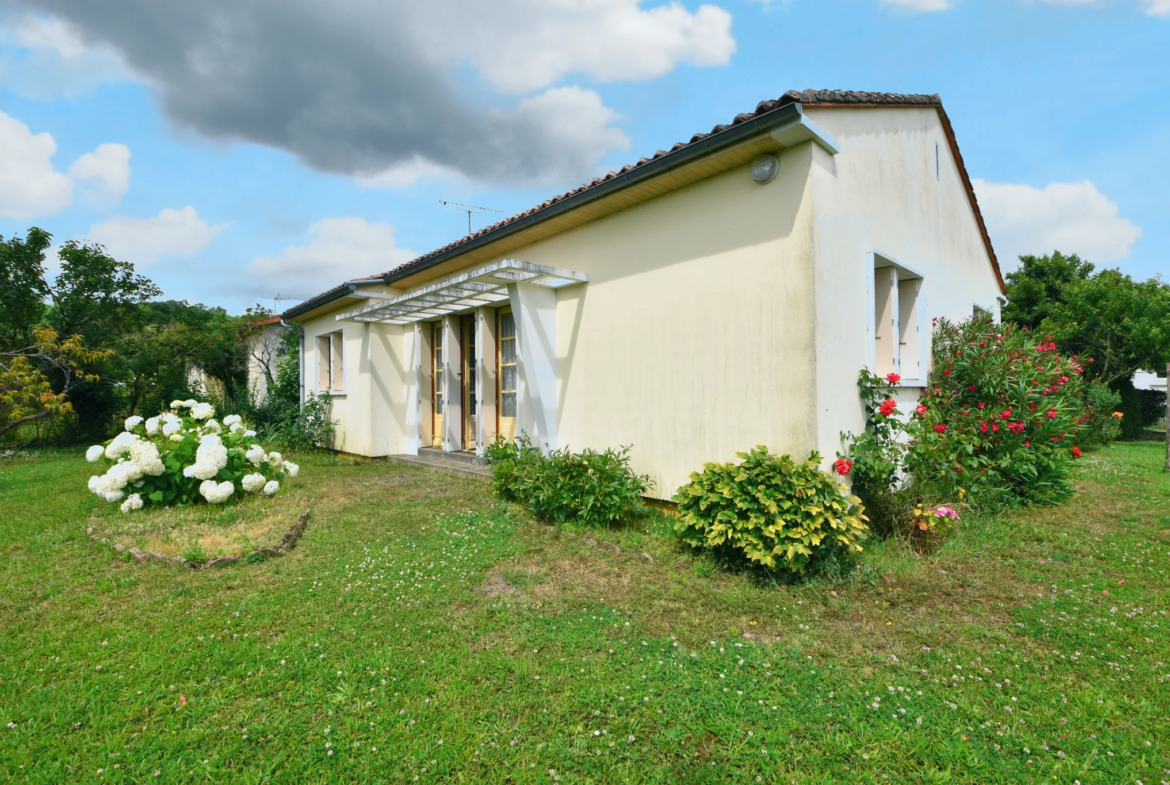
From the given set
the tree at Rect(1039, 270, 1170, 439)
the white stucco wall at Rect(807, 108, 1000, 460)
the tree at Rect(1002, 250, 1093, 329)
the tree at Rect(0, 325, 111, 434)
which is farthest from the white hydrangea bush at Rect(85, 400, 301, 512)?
the tree at Rect(1002, 250, 1093, 329)

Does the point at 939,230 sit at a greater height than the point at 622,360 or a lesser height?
greater

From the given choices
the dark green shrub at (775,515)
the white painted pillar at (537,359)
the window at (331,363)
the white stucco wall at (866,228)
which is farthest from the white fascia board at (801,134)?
the window at (331,363)

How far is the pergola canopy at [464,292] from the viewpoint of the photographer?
6.16 m

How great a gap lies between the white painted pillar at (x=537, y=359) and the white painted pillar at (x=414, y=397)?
11.3ft

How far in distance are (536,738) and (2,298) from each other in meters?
17.2

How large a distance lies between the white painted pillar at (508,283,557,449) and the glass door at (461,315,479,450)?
2341mm

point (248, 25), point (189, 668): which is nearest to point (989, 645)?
point (189, 668)

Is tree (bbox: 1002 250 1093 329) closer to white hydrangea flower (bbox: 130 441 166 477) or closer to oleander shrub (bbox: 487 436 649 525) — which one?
oleander shrub (bbox: 487 436 649 525)

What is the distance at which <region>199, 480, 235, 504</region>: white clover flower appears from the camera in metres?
5.77

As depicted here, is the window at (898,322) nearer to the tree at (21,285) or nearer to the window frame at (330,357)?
the window frame at (330,357)

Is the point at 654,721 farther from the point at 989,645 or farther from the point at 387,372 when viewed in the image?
the point at 387,372

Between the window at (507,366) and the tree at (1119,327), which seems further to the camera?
the tree at (1119,327)

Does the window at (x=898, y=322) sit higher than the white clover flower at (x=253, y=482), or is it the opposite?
the window at (x=898, y=322)

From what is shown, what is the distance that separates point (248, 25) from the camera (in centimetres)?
549
